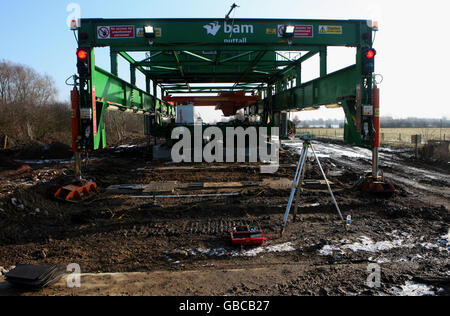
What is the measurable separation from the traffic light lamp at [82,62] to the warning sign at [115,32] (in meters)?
0.67

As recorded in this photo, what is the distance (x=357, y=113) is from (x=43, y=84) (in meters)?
42.2

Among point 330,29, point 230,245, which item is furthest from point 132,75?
point 230,245

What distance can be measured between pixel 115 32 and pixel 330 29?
18.9ft

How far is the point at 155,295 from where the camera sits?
129 inches

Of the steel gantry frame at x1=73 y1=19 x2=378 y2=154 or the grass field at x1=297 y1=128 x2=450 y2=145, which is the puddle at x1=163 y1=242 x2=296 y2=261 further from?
the grass field at x1=297 y1=128 x2=450 y2=145

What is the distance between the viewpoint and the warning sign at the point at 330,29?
840 cm

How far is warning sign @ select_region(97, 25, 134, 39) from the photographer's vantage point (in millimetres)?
7980

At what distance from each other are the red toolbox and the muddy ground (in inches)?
5.0

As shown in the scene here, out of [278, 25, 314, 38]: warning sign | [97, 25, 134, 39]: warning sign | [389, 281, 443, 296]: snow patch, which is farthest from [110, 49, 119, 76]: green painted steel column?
[389, 281, 443, 296]: snow patch

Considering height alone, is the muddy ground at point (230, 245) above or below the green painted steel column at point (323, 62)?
below

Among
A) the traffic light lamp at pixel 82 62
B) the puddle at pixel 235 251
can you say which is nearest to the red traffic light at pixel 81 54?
the traffic light lamp at pixel 82 62

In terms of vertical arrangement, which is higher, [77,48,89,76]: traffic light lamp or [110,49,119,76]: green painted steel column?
[110,49,119,76]: green painted steel column

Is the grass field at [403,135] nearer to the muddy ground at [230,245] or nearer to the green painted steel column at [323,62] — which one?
the green painted steel column at [323,62]

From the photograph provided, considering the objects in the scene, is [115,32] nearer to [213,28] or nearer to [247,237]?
[213,28]
